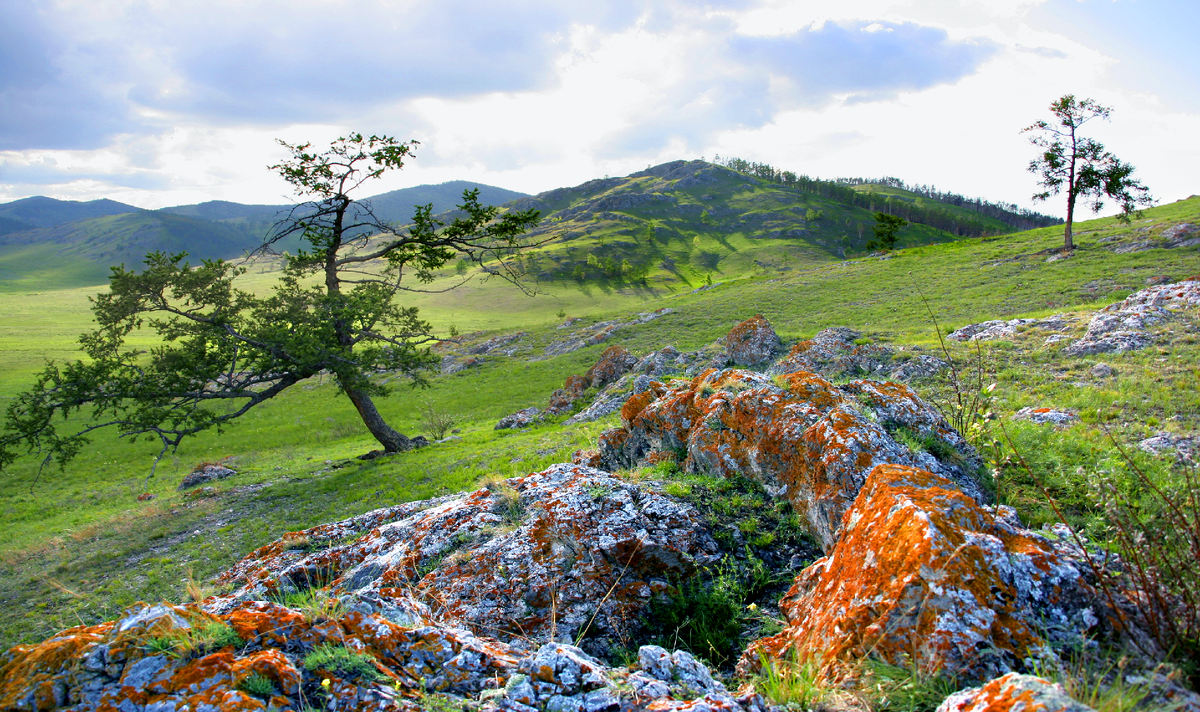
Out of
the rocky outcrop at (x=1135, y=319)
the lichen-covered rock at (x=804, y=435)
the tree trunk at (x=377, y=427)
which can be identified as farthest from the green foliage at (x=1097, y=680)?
the tree trunk at (x=377, y=427)

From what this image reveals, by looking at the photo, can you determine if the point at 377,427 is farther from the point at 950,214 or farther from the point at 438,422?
the point at 950,214

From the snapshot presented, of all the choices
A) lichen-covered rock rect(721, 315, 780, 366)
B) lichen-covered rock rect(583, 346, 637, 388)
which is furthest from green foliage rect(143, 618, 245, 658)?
lichen-covered rock rect(583, 346, 637, 388)

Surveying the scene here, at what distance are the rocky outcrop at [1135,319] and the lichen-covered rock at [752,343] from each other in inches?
366

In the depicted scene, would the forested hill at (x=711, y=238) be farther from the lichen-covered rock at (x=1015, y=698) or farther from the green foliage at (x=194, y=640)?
the lichen-covered rock at (x=1015, y=698)

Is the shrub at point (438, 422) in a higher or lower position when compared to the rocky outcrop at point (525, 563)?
lower

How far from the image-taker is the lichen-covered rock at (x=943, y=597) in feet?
11.0

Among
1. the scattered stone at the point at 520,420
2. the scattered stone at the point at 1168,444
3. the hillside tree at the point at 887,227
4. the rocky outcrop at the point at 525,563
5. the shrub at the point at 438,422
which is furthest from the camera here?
the hillside tree at the point at 887,227

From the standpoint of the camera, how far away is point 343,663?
138 inches

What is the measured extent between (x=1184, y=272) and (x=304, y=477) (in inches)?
1897

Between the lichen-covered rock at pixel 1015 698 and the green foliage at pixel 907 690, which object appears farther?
the green foliage at pixel 907 690

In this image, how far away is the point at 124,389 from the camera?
17875mm

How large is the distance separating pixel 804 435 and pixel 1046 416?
6.69 meters

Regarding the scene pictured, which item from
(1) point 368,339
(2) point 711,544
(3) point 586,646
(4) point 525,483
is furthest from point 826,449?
(1) point 368,339

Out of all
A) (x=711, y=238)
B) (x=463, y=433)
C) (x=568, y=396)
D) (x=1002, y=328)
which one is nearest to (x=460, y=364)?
(x=463, y=433)
